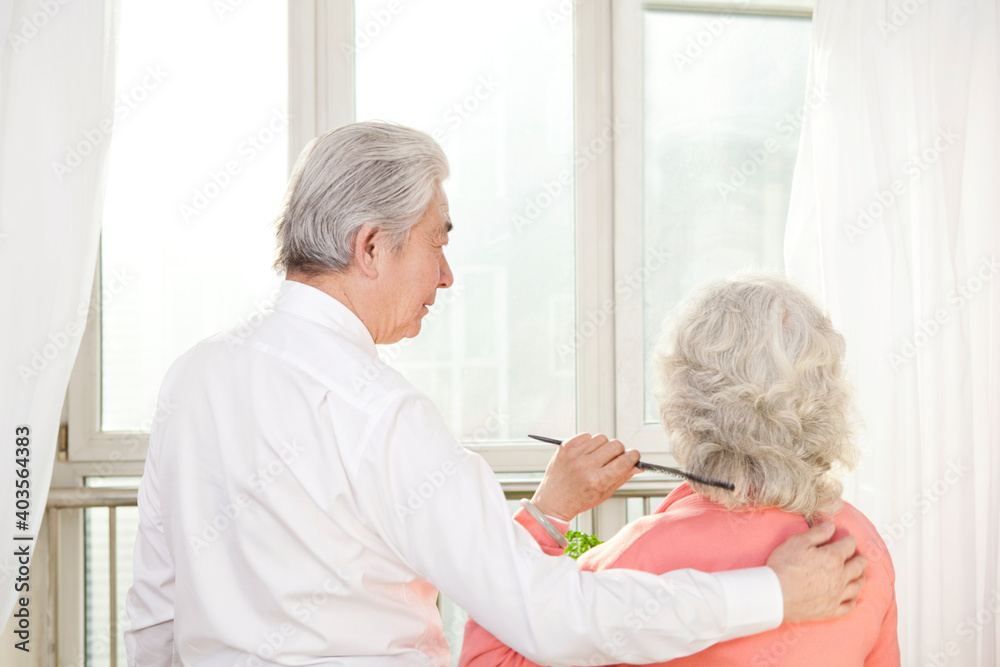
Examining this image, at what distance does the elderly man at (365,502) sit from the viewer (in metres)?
0.92

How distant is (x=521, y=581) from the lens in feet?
2.97

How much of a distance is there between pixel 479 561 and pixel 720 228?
1.78 meters

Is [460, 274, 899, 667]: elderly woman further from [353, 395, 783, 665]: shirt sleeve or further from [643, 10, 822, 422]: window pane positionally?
[643, 10, 822, 422]: window pane

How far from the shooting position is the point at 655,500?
2.40 m

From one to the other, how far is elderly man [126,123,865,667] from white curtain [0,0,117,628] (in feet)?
2.87

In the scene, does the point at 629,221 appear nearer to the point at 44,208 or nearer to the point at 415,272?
the point at 415,272

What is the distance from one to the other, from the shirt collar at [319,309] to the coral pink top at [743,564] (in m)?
0.47

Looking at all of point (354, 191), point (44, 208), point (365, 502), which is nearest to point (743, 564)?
point (365, 502)

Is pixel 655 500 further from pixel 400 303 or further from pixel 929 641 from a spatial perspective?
pixel 400 303

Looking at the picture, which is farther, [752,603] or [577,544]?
[577,544]

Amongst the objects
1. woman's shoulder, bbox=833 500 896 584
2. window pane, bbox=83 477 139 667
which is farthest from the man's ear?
window pane, bbox=83 477 139 667

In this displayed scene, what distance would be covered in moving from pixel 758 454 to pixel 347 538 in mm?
575

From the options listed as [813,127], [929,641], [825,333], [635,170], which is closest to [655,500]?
[929,641]

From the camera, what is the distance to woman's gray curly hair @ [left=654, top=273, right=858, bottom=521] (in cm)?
100
